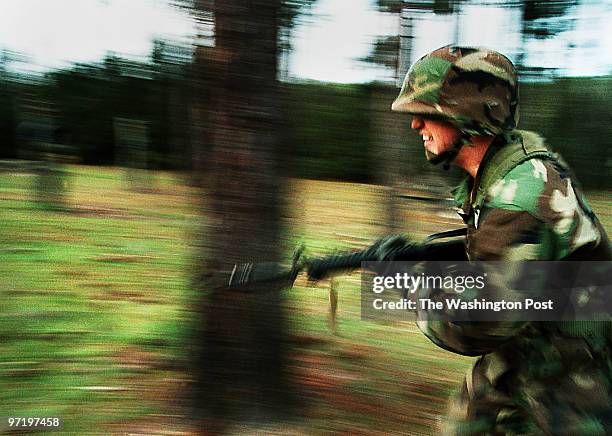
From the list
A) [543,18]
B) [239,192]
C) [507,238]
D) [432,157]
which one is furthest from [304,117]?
[507,238]

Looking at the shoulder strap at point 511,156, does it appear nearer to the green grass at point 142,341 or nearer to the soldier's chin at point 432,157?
the soldier's chin at point 432,157

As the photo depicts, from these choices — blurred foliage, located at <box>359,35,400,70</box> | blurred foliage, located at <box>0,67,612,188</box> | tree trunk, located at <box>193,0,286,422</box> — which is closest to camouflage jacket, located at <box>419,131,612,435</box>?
tree trunk, located at <box>193,0,286,422</box>

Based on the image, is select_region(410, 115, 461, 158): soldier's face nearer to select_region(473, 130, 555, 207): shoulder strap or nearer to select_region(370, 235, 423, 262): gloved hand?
select_region(473, 130, 555, 207): shoulder strap

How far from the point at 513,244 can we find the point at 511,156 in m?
0.30

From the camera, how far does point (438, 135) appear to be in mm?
2035

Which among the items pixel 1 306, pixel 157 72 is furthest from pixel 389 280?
pixel 1 306

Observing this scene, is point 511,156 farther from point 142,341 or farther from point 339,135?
point 339,135

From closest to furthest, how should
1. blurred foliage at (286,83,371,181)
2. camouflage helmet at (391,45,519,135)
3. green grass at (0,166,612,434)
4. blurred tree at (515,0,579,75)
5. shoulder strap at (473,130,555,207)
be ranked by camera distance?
1. shoulder strap at (473,130,555,207)
2. camouflage helmet at (391,45,519,135)
3. green grass at (0,166,612,434)
4. blurred tree at (515,0,579,75)
5. blurred foliage at (286,83,371,181)

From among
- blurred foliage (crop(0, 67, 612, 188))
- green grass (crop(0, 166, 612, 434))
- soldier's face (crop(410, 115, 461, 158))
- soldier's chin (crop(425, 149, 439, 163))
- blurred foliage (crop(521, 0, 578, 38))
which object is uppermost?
blurred foliage (crop(521, 0, 578, 38))

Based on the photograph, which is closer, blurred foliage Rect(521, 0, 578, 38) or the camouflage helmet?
the camouflage helmet

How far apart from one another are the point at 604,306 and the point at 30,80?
3318mm

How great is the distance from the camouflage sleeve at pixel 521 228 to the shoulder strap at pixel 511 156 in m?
0.04

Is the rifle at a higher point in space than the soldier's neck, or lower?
lower

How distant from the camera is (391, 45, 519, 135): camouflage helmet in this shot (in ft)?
6.47
